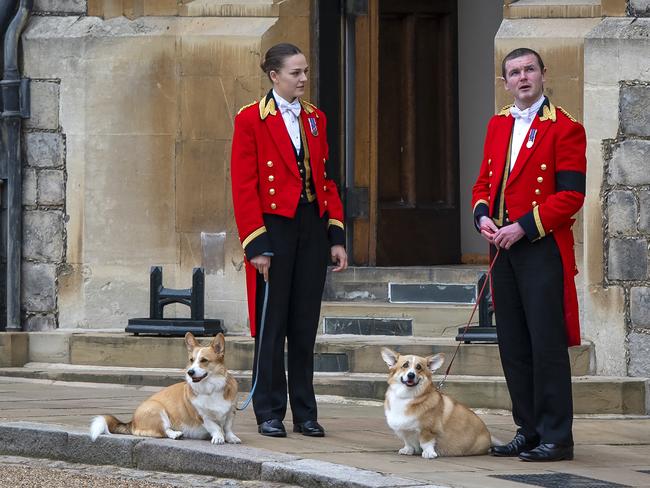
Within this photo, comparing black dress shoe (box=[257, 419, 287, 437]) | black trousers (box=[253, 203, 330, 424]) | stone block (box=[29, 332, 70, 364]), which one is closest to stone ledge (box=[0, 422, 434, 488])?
black dress shoe (box=[257, 419, 287, 437])

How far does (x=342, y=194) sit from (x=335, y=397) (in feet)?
8.40

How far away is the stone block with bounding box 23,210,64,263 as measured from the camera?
11.5 m

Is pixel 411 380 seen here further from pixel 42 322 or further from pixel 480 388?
pixel 42 322

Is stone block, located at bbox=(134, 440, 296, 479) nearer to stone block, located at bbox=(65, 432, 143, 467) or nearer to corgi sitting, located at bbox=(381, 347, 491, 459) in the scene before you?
stone block, located at bbox=(65, 432, 143, 467)

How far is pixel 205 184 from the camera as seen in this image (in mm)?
11195

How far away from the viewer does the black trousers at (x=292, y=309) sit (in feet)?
26.1

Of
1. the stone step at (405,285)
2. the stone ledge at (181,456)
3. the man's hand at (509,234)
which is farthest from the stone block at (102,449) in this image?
the stone step at (405,285)

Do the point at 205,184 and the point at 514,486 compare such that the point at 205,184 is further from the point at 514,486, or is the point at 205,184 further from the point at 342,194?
the point at 514,486

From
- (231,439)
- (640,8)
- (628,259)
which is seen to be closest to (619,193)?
(628,259)

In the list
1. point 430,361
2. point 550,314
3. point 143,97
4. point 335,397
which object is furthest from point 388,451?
point 143,97

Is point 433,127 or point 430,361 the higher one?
point 433,127

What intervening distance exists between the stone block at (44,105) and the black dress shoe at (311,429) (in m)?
4.19

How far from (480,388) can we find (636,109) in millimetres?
1997

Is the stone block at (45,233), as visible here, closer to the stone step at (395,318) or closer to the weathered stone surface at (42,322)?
the weathered stone surface at (42,322)
